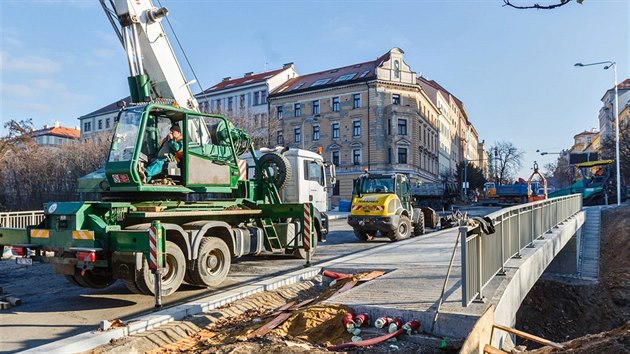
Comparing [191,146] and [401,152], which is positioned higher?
[401,152]

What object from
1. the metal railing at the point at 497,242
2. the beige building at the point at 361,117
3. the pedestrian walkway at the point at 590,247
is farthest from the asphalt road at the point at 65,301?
the beige building at the point at 361,117

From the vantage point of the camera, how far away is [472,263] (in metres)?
5.61

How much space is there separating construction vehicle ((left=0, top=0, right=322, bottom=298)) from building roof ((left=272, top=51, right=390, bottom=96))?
43.7 metres

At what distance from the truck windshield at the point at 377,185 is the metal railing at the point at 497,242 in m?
5.11

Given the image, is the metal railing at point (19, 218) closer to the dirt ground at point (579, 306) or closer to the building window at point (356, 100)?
the dirt ground at point (579, 306)

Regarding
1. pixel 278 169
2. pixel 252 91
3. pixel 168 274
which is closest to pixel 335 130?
pixel 252 91

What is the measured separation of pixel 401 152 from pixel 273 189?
43.9 meters

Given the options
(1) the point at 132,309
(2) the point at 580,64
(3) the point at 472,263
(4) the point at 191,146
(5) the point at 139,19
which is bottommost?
(1) the point at 132,309

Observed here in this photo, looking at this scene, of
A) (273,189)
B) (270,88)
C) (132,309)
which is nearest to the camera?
(132,309)

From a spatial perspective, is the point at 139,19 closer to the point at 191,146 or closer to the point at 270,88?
the point at 191,146

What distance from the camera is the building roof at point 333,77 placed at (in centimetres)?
5429

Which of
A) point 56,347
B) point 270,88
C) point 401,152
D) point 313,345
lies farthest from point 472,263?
point 270,88

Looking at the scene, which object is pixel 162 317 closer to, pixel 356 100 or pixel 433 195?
pixel 433 195

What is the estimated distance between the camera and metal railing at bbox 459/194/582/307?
215 inches
